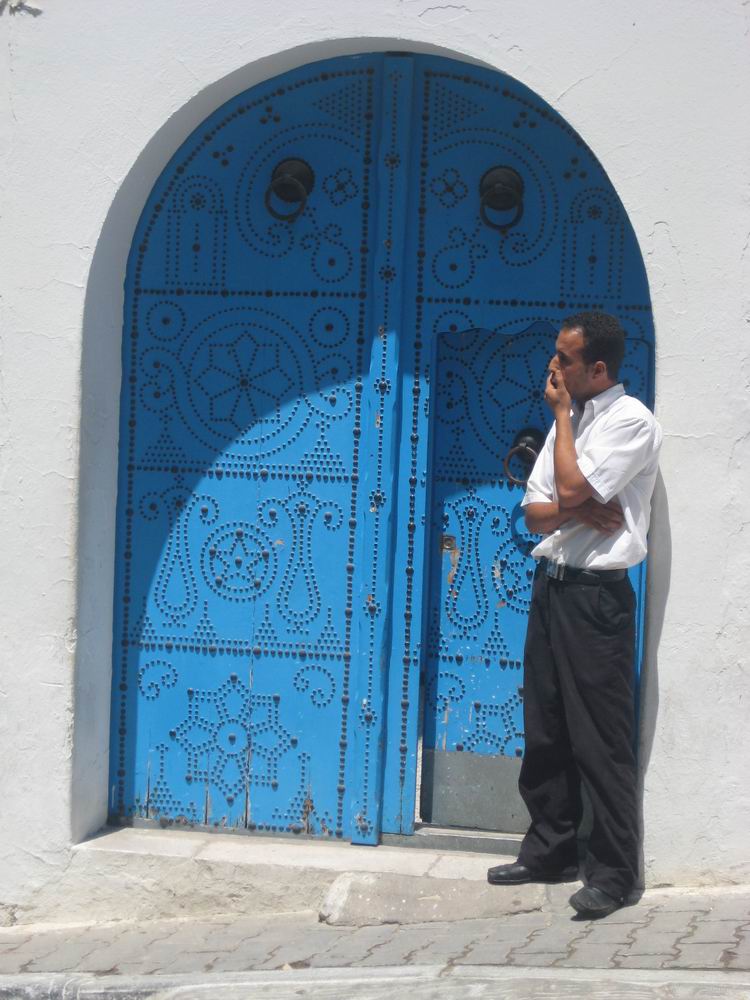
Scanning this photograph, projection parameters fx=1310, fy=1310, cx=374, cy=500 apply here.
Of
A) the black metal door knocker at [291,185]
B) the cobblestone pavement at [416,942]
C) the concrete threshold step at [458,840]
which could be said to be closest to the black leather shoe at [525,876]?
the cobblestone pavement at [416,942]

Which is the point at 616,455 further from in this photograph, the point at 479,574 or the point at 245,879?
the point at 245,879

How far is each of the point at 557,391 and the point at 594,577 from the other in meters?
0.61

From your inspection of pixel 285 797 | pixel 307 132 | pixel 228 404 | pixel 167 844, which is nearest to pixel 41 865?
pixel 167 844

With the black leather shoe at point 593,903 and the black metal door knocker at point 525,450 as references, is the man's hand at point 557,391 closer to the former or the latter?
the black metal door knocker at point 525,450

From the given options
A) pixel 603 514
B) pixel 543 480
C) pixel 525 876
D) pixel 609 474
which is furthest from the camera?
pixel 525 876

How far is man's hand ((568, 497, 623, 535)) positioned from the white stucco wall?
278mm

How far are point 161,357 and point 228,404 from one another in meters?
0.32

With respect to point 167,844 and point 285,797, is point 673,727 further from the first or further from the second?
point 167,844

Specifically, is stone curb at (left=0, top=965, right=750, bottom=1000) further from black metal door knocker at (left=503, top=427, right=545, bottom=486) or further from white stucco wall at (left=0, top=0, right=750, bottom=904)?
black metal door knocker at (left=503, top=427, right=545, bottom=486)

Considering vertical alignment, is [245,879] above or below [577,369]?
below

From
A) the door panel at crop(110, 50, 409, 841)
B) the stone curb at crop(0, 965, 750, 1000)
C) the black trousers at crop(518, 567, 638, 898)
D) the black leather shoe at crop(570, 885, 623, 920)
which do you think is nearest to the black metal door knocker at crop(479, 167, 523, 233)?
the door panel at crop(110, 50, 409, 841)

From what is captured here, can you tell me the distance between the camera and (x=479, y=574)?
15.8 feet

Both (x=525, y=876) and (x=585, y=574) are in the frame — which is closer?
(x=585, y=574)

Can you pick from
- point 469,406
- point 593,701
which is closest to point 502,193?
point 469,406
